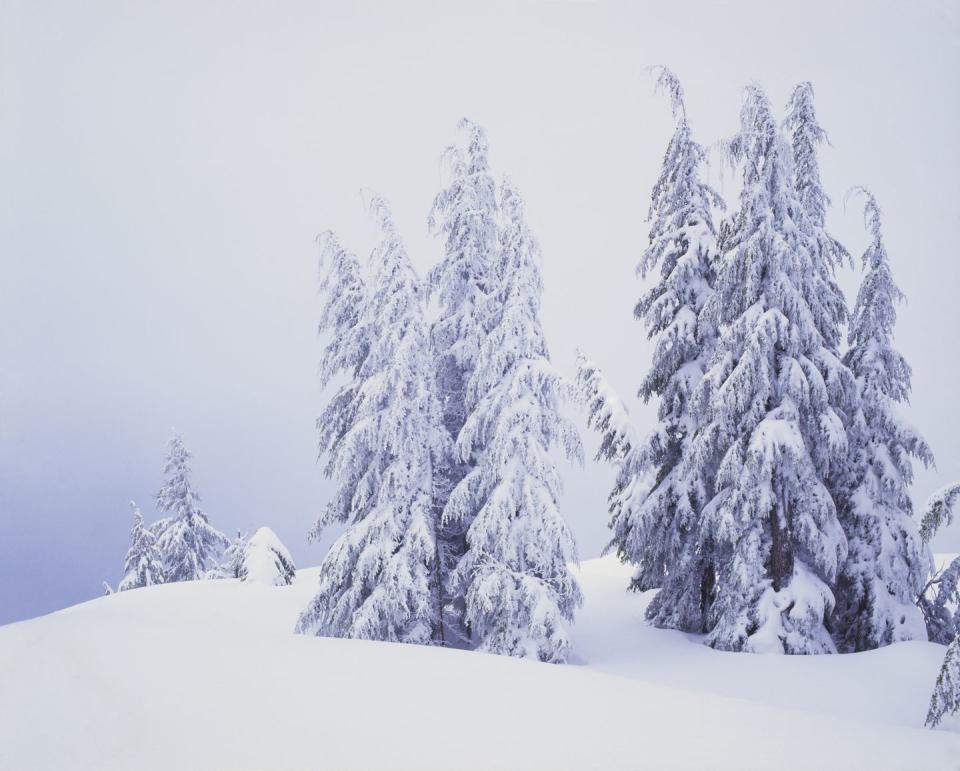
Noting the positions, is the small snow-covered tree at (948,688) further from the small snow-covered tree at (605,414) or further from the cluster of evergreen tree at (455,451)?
the small snow-covered tree at (605,414)

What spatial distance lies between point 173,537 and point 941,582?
32.1 meters

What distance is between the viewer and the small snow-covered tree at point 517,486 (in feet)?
40.2

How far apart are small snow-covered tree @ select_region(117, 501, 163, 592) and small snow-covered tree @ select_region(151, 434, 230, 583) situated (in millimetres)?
435

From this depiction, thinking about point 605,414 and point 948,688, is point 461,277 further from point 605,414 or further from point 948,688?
point 948,688

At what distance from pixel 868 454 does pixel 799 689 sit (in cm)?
662

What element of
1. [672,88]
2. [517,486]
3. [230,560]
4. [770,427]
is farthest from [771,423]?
[230,560]

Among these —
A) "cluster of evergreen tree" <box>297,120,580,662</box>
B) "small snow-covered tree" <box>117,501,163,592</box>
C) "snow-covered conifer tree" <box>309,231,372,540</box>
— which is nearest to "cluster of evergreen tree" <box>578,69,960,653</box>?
"cluster of evergreen tree" <box>297,120,580,662</box>

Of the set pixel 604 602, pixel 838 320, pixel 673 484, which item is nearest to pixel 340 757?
pixel 673 484

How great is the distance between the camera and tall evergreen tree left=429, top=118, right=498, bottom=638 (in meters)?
15.2

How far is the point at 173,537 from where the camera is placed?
31297mm

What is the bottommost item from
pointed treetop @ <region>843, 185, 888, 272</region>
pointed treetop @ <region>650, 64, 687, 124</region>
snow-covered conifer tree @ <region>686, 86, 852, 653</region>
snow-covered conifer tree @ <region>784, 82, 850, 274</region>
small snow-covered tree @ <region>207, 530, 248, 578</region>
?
small snow-covered tree @ <region>207, 530, 248, 578</region>

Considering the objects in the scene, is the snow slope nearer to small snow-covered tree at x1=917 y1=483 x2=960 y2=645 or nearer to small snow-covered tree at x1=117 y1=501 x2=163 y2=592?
small snow-covered tree at x1=917 y1=483 x2=960 y2=645

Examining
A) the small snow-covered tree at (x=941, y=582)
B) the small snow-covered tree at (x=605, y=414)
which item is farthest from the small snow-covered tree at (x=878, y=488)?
the small snow-covered tree at (x=605, y=414)

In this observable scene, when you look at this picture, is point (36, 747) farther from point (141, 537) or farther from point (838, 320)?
point (141, 537)
